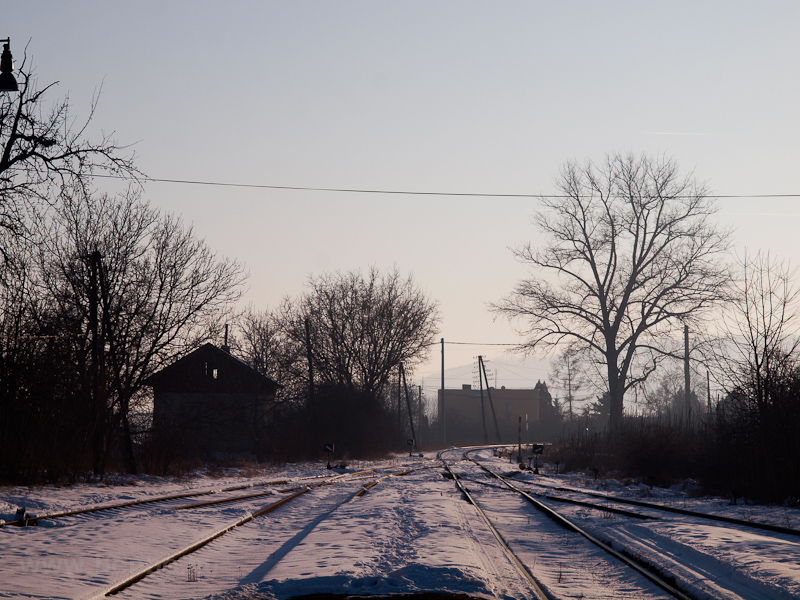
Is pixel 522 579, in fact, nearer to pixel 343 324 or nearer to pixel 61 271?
pixel 61 271

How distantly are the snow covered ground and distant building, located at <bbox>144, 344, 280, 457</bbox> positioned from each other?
37.3ft

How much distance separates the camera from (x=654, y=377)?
4000 centimetres

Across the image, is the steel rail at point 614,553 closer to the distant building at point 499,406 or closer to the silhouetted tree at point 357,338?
the silhouetted tree at point 357,338

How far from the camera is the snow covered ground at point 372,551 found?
679 cm

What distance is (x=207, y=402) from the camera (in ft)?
102

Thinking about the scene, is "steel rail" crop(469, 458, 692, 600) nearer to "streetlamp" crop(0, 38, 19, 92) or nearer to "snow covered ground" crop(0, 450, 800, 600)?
"snow covered ground" crop(0, 450, 800, 600)

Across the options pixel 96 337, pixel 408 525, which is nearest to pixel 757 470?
pixel 408 525

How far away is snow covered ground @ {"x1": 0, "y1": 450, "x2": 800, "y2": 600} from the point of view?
6.79 meters

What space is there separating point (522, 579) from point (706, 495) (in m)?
12.4

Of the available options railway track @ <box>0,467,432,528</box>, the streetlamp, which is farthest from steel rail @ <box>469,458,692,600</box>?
the streetlamp

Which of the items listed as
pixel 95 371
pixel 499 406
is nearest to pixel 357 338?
pixel 95 371

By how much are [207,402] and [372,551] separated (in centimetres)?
2381

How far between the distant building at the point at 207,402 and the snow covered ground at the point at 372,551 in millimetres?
11373

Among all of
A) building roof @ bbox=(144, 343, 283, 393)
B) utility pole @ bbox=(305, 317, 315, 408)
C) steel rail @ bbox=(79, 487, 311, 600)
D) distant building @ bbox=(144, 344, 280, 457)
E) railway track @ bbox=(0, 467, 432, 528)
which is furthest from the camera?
utility pole @ bbox=(305, 317, 315, 408)
